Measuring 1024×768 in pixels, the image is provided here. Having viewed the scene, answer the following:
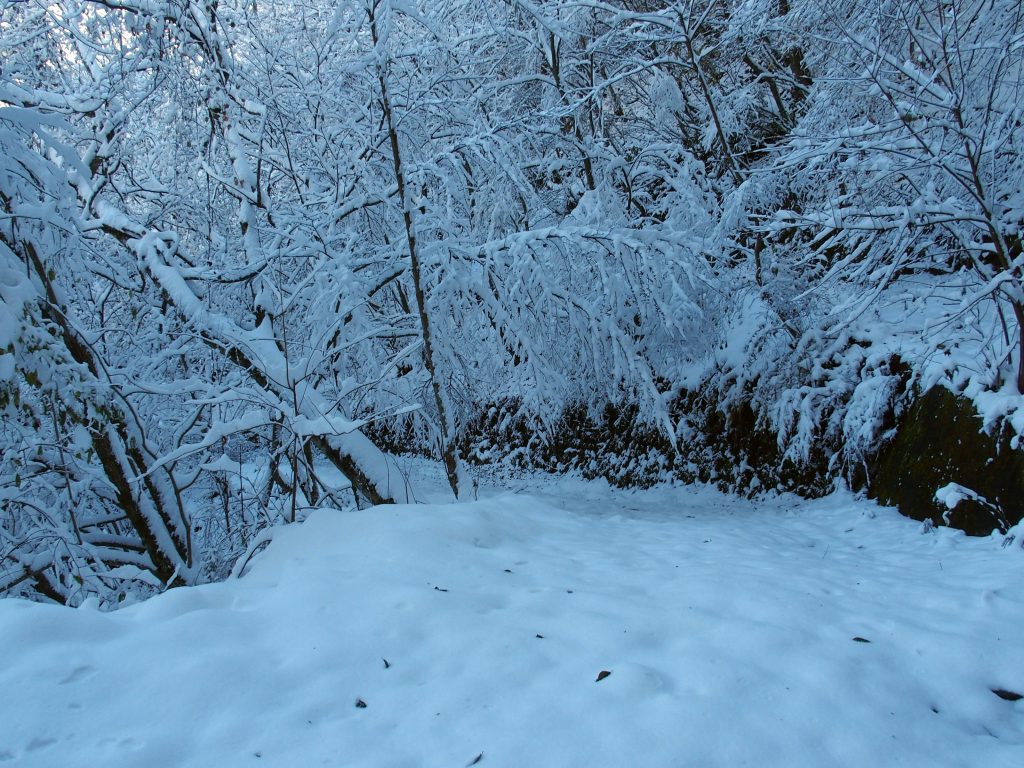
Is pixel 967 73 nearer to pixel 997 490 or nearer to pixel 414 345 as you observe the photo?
pixel 997 490

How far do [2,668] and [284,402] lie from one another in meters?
2.60

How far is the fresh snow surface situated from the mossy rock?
49.3 inches

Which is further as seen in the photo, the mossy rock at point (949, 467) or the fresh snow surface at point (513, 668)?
the mossy rock at point (949, 467)

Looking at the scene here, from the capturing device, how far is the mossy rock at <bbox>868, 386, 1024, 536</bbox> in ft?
14.4

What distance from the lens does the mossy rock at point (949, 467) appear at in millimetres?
4387

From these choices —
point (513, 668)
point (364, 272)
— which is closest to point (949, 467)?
point (513, 668)

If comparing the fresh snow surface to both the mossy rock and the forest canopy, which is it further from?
the forest canopy

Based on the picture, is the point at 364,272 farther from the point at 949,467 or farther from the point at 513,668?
the point at 949,467

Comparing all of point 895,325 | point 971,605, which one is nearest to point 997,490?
point 971,605

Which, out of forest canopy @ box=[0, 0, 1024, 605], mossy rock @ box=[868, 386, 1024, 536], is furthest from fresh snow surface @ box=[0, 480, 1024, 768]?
forest canopy @ box=[0, 0, 1024, 605]

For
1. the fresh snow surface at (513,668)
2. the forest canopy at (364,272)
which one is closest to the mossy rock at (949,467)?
the forest canopy at (364,272)

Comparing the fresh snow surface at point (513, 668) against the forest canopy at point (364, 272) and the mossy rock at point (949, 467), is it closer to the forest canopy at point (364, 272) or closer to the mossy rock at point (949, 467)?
the mossy rock at point (949, 467)

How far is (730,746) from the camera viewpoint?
1.72m

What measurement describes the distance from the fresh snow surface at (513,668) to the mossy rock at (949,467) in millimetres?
1252
